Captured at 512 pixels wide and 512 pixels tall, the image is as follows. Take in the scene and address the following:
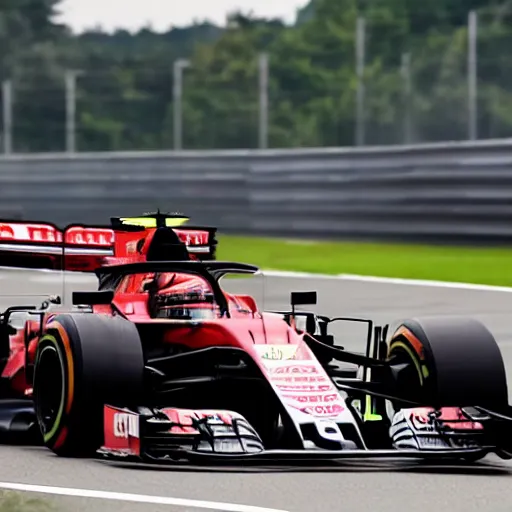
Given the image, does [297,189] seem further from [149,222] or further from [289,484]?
[289,484]

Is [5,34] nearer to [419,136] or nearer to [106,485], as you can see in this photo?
A: [419,136]

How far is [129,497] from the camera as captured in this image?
7145 mm

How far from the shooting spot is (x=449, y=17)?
58.9 meters

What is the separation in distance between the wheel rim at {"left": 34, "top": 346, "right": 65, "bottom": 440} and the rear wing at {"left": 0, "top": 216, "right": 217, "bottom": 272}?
7.05ft

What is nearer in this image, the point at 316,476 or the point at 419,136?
the point at 316,476

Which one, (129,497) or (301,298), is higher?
(301,298)

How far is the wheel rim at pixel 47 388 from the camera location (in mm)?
8602

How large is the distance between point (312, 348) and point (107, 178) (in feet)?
67.4

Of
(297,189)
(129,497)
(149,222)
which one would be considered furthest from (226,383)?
(297,189)

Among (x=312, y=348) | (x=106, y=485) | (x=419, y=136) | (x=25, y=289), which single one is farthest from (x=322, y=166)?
(x=106, y=485)

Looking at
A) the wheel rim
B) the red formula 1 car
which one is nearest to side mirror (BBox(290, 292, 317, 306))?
the red formula 1 car

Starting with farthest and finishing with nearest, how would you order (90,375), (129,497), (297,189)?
(297,189) < (90,375) < (129,497)

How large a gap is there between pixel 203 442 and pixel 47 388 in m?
1.07

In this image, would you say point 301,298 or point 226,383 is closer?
point 226,383
